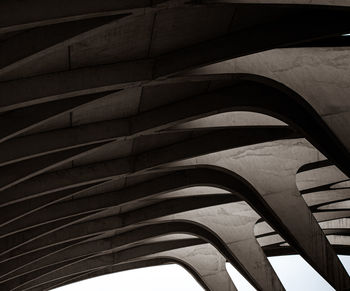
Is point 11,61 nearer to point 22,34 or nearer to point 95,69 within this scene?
point 22,34

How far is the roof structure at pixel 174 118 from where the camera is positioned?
1595cm

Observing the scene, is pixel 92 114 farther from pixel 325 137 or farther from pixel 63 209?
pixel 63 209

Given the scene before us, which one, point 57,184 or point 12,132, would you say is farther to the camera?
point 57,184

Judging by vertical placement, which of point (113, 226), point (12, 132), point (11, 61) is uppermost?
point (113, 226)

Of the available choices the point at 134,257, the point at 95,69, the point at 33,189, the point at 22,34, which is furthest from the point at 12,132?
the point at 134,257

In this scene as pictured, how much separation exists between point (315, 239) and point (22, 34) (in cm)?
1582

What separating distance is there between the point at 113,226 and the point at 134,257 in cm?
884

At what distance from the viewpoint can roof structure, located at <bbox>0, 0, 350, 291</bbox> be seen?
628 inches

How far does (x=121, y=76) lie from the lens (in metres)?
17.4

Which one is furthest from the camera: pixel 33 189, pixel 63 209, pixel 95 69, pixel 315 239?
pixel 63 209

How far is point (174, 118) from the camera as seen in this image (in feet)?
69.6

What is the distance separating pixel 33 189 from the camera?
25188mm

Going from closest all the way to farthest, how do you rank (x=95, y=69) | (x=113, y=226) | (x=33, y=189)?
(x=95, y=69) → (x=33, y=189) → (x=113, y=226)

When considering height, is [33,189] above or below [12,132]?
above
